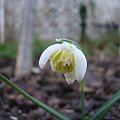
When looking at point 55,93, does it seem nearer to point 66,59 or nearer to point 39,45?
point 66,59

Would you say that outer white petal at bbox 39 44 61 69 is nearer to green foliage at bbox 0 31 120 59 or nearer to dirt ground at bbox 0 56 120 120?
dirt ground at bbox 0 56 120 120

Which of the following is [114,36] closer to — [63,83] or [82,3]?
[82,3]

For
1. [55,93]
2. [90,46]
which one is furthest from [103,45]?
[55,93]

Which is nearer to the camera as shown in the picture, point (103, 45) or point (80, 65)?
point (80, 65)

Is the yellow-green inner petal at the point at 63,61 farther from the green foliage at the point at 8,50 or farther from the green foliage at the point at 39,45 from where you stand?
the green foliage at the point at 39,45

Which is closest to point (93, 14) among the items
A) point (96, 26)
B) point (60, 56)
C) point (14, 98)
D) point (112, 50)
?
point (96, 26)

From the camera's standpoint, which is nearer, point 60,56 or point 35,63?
point 60,56
